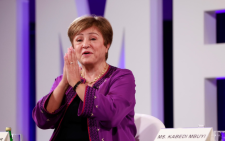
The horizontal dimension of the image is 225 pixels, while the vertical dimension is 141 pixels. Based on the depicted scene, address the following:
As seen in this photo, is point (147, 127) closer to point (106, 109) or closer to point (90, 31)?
point (106, 109)

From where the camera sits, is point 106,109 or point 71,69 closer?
point 106,109

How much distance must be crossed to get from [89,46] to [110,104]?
351mm

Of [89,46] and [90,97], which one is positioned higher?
[89,46]

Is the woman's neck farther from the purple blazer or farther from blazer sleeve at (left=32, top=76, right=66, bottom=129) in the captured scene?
blazer sleeve at (left=32, top=76, right=66, bottom=129)

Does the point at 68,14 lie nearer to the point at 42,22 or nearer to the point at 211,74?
the point at 42,22

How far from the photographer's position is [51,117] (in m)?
1.57

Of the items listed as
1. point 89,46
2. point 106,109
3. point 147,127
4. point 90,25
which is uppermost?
point 90,25

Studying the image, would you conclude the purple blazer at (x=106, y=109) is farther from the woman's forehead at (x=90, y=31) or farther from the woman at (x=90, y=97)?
the woman's forehead at (x=90, y=31)

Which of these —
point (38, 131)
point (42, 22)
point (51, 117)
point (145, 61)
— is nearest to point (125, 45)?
point (145, 61)

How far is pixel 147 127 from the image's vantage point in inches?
66.9

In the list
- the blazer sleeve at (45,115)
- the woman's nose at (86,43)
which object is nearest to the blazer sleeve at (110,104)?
the blazer sleeve at (45,115)

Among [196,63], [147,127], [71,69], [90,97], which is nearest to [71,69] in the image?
[71,69]

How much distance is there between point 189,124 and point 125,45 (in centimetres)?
90

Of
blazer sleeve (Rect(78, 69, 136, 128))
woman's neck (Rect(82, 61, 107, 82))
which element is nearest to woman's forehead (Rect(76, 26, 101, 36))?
woman's neck (Rect(82, 61, 107, 82))
